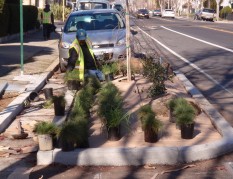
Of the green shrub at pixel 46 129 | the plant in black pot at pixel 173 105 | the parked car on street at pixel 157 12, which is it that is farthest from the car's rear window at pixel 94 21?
the parked car on street at pixel 157 12

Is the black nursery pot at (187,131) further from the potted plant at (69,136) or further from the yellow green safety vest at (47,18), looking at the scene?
the yellow green safety vest at (47,18)

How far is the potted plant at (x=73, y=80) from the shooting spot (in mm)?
11367

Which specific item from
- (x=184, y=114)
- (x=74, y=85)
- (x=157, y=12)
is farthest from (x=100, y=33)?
(x=157, y=12)

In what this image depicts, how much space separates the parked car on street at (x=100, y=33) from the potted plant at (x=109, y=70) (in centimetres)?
154

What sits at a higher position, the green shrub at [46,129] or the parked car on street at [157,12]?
the green shrub at [46,129]

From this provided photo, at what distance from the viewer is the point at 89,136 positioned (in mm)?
7789

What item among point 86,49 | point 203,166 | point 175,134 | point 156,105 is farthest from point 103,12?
point 203,166

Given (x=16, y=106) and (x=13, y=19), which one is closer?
(x=16, y=106)

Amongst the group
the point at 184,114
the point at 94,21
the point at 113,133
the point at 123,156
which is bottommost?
the point at 123,156

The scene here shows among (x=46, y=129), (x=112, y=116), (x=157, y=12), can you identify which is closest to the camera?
(x=46, y=129)

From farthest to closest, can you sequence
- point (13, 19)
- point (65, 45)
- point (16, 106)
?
point (13, 19), point (65, 45), point (16, 106)

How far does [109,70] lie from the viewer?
12.6 metres

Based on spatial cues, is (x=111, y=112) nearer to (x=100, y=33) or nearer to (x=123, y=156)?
(x=123, y=156)

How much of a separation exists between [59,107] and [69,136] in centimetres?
228
